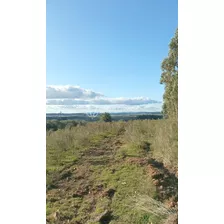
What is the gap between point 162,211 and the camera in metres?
1.70

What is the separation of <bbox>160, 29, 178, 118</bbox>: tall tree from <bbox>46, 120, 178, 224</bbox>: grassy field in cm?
34

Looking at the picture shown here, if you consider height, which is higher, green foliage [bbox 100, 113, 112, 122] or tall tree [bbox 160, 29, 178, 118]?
tall tree [bbox 160, 29, 178, 118]

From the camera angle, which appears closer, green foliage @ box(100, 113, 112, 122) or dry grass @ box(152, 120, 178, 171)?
green foliage @ box(100, 113, 112, 122)

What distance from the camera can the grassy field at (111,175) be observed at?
1.82 meters

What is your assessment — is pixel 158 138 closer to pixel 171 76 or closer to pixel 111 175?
pixel 111 175

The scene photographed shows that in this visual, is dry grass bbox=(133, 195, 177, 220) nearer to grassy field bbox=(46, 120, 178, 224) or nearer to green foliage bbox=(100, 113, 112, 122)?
grassy field bbox=(46, 120, 178, 224)

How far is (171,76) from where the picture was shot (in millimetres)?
1910

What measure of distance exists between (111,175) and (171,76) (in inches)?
43.5

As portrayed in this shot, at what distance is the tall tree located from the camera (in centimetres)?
183

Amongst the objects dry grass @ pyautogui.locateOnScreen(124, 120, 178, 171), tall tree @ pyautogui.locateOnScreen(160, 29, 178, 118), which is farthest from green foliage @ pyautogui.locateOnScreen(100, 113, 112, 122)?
dry grass @ pyautogui.locateOnScreen(124, 120, 178, 171)

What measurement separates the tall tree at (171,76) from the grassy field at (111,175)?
336 millimetres

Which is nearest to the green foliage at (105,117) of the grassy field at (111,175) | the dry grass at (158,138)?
the grassy field at (111,175)

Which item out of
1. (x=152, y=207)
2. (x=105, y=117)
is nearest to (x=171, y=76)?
(x=105, y=117)
